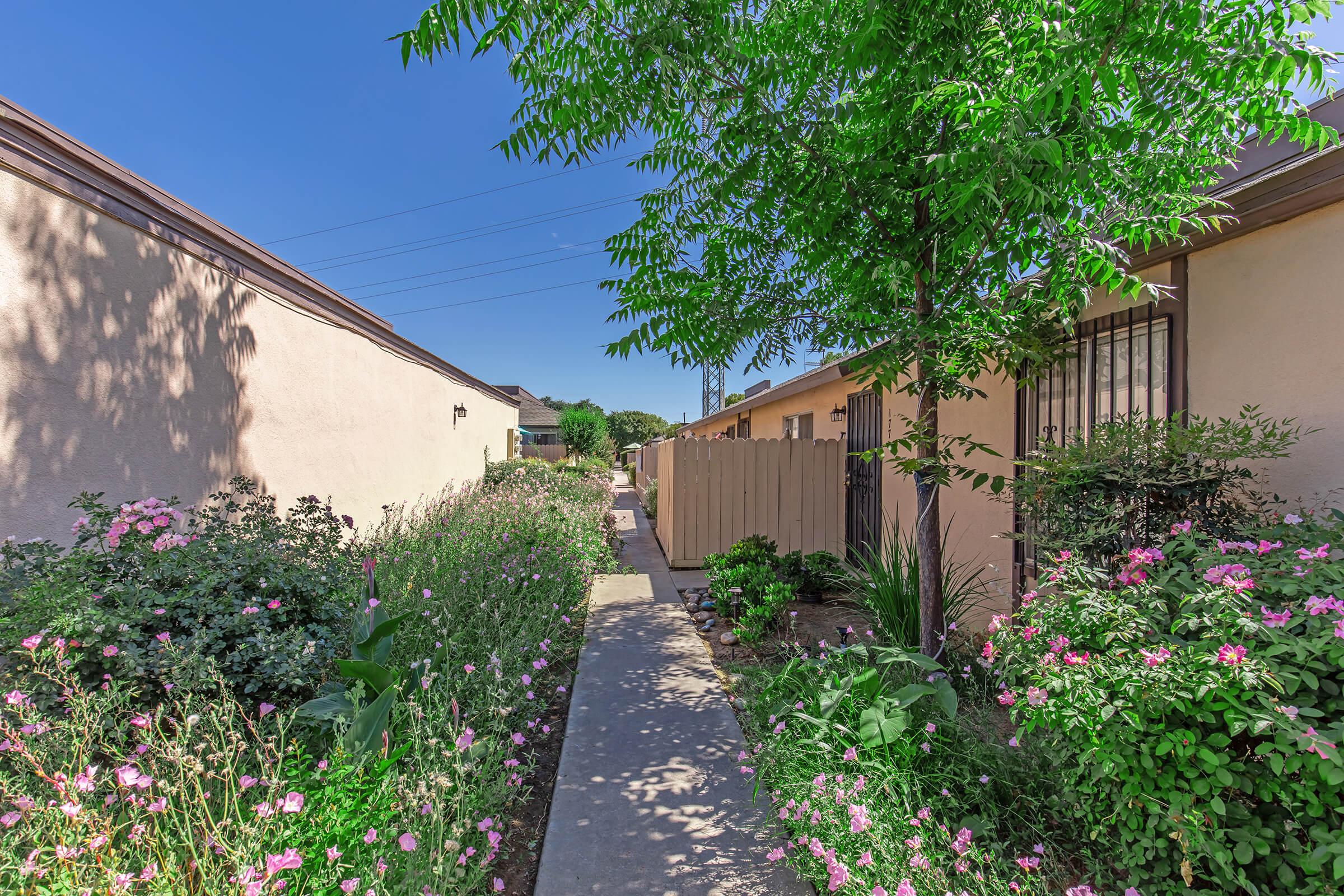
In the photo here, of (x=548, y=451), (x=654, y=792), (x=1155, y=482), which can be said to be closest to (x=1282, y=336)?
(x=1155, y=482)

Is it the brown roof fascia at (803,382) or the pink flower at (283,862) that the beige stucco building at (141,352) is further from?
the brown roof fascia at (803,382)

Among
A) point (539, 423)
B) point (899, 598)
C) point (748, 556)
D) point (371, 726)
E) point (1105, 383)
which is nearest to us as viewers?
point (371, 726)

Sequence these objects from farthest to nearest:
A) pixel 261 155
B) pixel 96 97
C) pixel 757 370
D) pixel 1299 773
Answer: pixel 261 155
pixel 96 97
pixel 757 370
pixel 1299 773

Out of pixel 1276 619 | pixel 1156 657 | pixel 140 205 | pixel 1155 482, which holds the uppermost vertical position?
pixel 140 205

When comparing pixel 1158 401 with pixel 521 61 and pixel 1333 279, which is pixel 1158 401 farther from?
pixel 521 61

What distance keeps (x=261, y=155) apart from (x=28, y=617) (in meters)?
10.9

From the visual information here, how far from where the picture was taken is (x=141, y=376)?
11.8 ft

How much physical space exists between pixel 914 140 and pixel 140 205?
4988 millimetres

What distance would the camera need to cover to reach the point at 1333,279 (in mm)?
2312

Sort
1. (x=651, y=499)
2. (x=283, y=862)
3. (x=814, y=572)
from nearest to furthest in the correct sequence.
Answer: (x=283, y=862) → (x=814, y=572) → (x=651, y=499)

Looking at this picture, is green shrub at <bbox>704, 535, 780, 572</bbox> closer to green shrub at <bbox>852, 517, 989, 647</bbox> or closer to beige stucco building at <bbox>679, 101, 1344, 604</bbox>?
green shrub at <bbox>852, 517, 989, 647</bbox>

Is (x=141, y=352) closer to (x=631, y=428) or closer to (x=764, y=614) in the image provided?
A: (x=764, y=614)

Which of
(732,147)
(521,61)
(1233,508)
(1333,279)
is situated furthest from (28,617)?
(1333,279)

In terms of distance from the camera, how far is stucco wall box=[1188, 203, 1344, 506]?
91.3 inches
